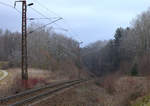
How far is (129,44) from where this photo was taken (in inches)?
2992

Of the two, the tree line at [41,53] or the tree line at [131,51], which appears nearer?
the tree line at [131,51]

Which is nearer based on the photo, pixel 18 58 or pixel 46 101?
pixel 46 101

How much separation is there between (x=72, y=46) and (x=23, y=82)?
71842 millimetres

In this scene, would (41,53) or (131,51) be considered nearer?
(41,53)

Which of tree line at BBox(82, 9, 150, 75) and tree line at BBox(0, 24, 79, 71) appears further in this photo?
tree line at BBox(0, 24, 79, 71)

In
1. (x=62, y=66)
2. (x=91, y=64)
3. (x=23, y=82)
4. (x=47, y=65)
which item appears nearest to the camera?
(x=23, y=82)

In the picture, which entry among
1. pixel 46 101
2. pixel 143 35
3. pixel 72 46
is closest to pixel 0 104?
pixel 46 101

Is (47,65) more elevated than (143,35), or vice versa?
(143,35)

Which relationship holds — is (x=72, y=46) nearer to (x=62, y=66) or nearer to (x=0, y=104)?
(x=62, y=66)

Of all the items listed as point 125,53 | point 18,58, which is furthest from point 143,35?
point 18,58

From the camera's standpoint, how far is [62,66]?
212 feet

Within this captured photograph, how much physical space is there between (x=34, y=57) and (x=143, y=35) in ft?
104

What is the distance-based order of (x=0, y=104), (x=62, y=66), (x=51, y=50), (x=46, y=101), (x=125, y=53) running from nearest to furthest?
(x=0, y=104) → (x=46, y=101) → (x=62, y=66) → (x=51, y=50) → (x=125, y=53)

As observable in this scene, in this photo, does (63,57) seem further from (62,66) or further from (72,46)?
(72,46)
